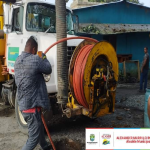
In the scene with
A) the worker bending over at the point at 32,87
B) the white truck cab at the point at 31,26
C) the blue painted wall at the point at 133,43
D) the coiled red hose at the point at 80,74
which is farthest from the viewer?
the blue painted wall at the point at 133,43

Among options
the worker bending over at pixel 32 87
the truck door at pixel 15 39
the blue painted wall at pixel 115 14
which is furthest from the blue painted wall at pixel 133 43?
the worker bending over at pixel 32 87

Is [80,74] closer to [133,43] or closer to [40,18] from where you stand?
[40,18]

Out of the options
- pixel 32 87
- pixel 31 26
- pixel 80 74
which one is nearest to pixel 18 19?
pixel 31 26

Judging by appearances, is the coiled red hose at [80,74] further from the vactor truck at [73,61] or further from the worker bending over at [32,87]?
the worker bending over at [32,87]

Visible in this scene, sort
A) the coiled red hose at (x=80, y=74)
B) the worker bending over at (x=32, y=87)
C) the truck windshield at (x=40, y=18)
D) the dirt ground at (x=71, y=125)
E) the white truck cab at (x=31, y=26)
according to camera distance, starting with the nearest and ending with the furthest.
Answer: the worker bending over at (x=32, y=87) → the coiled red hose at (x=80, y=74) → the dirt ground at (x=71, y=125) → the white truck cab at (x=31, y=26) → the truck windshield at (x=40, y=18)

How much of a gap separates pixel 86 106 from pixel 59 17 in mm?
1693

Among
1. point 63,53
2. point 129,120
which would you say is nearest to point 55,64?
point 63,53

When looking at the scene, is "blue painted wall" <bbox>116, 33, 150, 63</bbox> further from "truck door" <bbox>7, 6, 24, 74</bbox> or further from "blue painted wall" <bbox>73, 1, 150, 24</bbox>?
"truck door" <bbox>7, 6, 24, 74</bbox>

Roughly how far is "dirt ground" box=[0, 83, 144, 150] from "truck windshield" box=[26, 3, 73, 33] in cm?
222

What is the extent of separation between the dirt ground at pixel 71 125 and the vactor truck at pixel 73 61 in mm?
435

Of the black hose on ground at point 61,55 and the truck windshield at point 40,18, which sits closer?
the black hose on ground at point 61,55

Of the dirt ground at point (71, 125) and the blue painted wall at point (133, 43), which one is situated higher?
the blue painted wall at point (133, 43)

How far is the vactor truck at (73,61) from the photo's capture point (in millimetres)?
3727

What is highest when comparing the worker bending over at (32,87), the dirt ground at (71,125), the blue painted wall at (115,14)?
the blue painted wall at (115,14)
